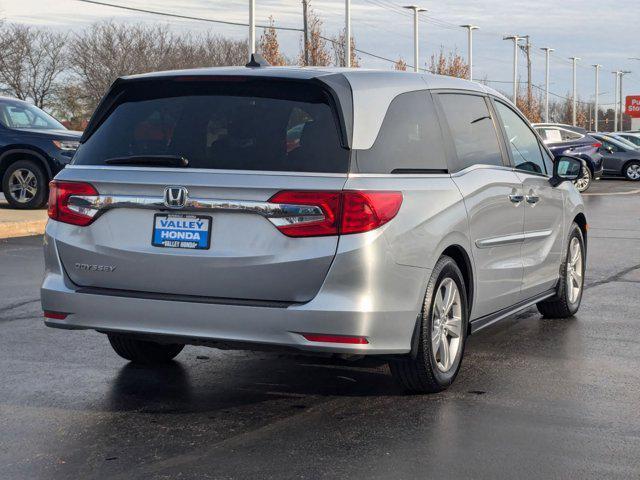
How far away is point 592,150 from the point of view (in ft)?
109

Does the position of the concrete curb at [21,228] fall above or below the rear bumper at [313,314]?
below

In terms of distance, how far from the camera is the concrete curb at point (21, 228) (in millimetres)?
15336

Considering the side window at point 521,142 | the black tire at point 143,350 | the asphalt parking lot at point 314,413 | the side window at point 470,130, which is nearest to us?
the asphalt parking lot at point 314,413

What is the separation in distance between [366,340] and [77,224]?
1.60m

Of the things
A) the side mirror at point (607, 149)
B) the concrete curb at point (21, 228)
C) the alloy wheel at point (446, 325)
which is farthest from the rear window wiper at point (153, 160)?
the side mirror at point (607, 149)

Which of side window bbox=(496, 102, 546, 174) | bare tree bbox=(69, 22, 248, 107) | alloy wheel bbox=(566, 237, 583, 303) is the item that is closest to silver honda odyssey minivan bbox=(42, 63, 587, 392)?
side window bbox=(496, 102, 546, 174)

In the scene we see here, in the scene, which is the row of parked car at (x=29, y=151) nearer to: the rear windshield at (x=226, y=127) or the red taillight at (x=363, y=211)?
the rear windshield at (x=226, y=127)

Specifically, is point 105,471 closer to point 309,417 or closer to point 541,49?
point 309,417

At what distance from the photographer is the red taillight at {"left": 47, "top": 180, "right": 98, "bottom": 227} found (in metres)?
5.84

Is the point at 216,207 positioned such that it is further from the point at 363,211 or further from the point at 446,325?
the point at 446,325

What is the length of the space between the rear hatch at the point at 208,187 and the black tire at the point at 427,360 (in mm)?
783

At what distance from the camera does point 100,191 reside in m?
5.79

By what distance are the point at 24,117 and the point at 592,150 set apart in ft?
62.4

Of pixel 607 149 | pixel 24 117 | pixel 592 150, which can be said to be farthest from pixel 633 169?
pixel 24 117
